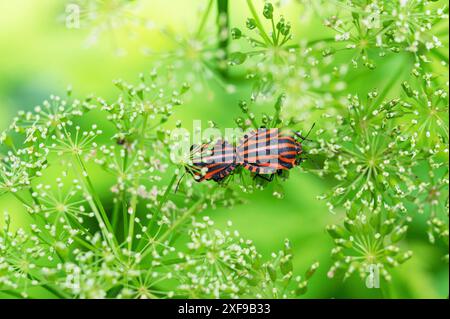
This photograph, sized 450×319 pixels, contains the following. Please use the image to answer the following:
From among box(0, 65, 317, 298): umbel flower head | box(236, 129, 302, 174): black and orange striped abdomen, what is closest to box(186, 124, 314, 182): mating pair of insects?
box(236, 129, 302, 174): black and orange striped abdomen

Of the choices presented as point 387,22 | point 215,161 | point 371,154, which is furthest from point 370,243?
point 387,22

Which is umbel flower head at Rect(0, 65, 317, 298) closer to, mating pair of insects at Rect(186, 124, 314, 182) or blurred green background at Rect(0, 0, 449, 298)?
mating pair of insects at Rect(186, 124, 314, 182)

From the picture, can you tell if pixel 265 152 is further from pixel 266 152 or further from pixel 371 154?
pixel 371 154

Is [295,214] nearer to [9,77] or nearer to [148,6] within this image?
[148,6]

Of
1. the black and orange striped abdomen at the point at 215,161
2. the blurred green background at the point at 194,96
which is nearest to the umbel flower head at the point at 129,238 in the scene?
the black and orange striped abdomen at the point at 215,161
